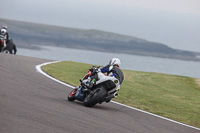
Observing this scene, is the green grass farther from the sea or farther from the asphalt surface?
the sea

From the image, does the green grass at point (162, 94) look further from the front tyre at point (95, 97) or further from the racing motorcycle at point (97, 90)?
the front tyre at point (95, 97)

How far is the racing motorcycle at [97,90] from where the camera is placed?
11.4 meters

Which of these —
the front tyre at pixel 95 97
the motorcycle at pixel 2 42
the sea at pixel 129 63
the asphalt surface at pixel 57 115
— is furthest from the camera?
the sea at pixel 129 63

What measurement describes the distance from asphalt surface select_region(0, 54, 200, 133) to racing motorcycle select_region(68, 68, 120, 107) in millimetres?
281

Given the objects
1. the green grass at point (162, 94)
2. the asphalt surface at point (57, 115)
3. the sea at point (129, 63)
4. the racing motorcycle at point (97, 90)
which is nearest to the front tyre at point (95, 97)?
the racing motorcycle at point (97, 90)

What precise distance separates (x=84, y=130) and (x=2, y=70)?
349 inches

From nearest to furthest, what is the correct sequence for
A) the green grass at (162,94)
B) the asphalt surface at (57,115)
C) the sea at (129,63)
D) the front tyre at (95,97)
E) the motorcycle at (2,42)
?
the asphalt surface at (57,115), the front tyre at (95,97), the green grass at (162,94), the motorcycle at (2,42), the sea at (129,63)

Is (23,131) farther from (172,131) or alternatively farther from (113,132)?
(172,131)

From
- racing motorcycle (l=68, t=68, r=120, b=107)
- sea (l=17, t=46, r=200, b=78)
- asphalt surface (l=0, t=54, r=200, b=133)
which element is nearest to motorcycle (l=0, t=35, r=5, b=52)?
asphalt surface (l=0, t=54, r=200, b=133)

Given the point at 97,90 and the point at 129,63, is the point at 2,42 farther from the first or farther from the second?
the point at 129,63

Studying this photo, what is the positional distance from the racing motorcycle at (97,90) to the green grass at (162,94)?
2.23m

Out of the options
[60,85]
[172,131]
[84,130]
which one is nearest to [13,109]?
[84,130]

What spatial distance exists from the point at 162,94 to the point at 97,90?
7.70 metres

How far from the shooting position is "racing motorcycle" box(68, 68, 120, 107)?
37.4 ft
